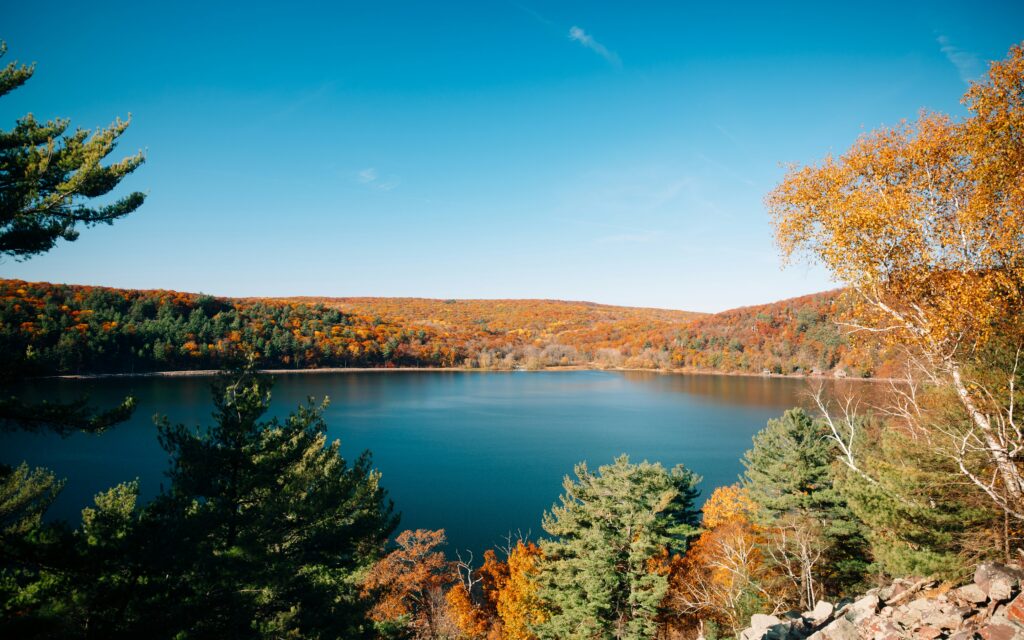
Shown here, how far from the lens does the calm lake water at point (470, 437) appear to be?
25.2 m

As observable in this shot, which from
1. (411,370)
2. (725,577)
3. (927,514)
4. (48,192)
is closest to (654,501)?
(725,577)

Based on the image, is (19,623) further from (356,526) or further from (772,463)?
(772,463)

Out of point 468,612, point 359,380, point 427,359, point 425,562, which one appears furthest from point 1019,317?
point 427,359

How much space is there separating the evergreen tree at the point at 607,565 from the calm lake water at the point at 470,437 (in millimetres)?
4582

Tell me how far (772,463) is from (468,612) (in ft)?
35.3

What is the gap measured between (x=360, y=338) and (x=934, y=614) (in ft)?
349

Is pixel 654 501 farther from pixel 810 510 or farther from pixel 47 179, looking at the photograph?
pixel 47 179

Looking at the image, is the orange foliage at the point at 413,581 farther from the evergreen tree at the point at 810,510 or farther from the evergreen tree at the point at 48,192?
the evergreen tree at the point at 48,192

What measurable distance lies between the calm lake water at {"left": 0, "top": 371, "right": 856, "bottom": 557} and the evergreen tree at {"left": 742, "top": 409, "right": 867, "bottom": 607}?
14.9ft

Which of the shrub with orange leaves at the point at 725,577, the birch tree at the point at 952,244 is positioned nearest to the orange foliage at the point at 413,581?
the shrub with orange leaves at the point at 725,577

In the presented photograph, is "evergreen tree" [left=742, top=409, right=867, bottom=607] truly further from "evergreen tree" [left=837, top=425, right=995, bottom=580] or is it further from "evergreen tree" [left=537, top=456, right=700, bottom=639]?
"evergreen tree" [left=837, top=425, right=995, bottom=580]

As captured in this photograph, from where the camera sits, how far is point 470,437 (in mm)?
41688

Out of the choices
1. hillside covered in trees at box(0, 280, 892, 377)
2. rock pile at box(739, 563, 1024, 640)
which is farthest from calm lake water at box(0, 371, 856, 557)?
hillside covered in trees at box(0, 280, 892, 377)

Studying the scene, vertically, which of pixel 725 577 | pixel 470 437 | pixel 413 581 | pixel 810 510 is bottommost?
pixel 470 437
